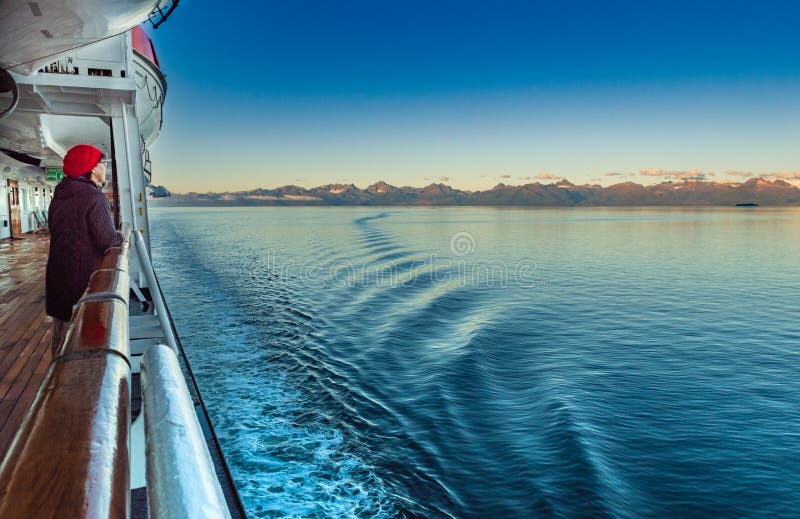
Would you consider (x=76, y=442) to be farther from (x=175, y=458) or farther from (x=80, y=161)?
(x=80, y=161)

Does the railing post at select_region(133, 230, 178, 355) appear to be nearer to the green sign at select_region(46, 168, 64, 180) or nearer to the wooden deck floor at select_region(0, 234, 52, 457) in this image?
the wooden deck floor at select_region(0, 234, 52, 457)

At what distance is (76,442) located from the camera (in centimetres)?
50

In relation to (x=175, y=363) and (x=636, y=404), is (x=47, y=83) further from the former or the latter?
(x=636, y=404)

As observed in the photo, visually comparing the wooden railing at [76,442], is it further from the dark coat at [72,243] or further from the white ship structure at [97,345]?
the dark coat at [72,243]

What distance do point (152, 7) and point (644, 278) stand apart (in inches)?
602

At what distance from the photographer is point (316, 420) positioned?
518 centimetres

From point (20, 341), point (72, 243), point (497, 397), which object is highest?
point (72, 243)

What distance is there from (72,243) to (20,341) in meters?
3.10

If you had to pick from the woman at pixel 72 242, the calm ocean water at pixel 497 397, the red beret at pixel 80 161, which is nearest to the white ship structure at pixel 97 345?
the woman at pixel 72 242

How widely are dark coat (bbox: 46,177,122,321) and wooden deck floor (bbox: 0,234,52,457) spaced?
0.63 meters

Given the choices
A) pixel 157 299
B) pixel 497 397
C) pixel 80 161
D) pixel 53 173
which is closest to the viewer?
pixel 80 161

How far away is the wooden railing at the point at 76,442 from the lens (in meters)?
0.43

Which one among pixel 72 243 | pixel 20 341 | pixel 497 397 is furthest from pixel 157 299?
pixel 497 397

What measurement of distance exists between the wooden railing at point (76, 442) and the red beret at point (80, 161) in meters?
2.17
